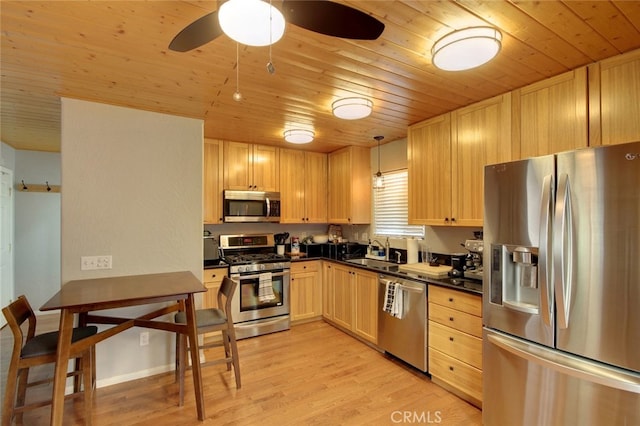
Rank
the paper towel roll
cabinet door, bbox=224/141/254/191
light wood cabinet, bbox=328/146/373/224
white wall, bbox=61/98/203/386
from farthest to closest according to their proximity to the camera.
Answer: light wood cabinet, bbox=328/146/373/224
cabinet door, bbox=224/141/254/191
the paper towel roll
white wall, bbox=61/98/203/386

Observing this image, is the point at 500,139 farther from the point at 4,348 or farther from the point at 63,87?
the point at 4,348

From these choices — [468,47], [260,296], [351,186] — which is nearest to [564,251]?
[468,47]

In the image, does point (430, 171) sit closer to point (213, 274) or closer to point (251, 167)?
point (251, 167)

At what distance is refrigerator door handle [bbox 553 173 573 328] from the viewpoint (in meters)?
1.70

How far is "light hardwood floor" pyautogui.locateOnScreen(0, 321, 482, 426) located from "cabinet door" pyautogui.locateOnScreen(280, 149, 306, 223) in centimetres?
194

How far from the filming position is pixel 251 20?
1272 mm

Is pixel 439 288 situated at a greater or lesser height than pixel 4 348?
greater

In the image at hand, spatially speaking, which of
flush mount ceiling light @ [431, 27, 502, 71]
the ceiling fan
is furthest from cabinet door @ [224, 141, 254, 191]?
flush mount ceiling light @ [431, 27, 502, 71]

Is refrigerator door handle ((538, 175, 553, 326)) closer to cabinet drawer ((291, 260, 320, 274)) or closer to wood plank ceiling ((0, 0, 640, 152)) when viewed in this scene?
wood plank ceiling ((0, 0, 640, 152))

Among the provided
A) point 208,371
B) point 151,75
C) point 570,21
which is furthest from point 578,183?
point 208,371

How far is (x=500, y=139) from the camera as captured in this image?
2562mm

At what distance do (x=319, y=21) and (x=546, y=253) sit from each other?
1705 mm

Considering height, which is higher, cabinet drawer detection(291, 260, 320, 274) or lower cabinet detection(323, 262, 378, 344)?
cabinet drawer detection(291, 260, 320, 274)

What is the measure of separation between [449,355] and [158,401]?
7.94ft
